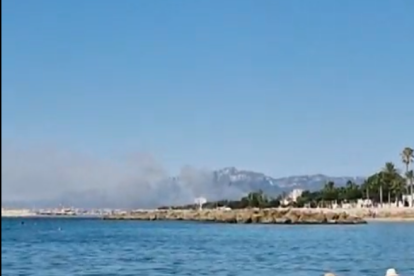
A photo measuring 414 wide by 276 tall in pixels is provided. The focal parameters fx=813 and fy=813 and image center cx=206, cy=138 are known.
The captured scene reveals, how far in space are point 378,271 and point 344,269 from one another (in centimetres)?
169

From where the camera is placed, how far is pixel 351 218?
126438mm

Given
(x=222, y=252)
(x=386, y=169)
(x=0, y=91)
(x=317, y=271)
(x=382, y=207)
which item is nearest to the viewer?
(x=0, y=91)

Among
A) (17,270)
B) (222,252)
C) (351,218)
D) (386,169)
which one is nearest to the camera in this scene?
(17,270)

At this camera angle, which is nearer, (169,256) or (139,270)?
(139,270)

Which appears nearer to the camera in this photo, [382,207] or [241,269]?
[241,269]

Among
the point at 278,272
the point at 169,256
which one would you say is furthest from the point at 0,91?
the point at 169,256

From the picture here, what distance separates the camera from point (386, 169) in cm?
16112

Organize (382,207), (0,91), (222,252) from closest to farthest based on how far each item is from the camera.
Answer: (0,91) < (222,252) < (382,207)

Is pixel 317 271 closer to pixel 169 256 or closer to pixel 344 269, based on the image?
pixel 344 269

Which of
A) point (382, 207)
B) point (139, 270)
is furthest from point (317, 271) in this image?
point (382, 207)

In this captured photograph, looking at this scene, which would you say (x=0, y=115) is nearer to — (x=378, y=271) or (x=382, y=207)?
(x=378, y=271)

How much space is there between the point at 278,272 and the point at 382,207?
121468mm

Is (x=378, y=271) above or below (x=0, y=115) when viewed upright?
below

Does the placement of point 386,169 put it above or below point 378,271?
above
